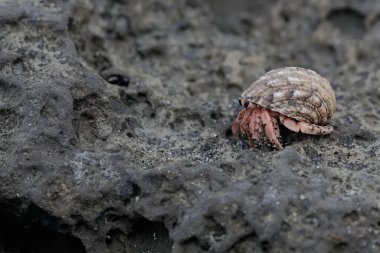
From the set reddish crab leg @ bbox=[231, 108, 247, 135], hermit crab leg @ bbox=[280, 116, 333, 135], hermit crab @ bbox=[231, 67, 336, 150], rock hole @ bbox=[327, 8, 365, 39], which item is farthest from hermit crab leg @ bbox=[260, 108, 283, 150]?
rock hole @ bbox=[327, 8, 365, 39]

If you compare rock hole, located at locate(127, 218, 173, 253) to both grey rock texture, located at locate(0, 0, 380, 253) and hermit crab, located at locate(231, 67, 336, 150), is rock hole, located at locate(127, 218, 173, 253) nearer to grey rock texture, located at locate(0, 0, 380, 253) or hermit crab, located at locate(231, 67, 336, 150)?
grey rock texture, located at locate(0, 0, 380, 253)

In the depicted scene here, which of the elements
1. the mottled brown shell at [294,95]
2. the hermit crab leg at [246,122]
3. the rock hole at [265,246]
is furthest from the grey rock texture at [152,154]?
the mottled brown shell at [294,95]

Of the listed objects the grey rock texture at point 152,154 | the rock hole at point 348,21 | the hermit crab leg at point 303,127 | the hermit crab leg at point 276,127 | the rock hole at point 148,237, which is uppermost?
the rock hole at point 348,21

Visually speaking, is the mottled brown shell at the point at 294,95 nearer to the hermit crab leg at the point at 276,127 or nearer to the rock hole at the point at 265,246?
the hermit crab leg at the point at 276,127

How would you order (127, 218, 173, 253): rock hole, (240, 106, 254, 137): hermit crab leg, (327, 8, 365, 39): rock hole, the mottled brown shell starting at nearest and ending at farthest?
(127, 218, 173, 253): rock hole, the mottled brown shell, (240, 106, 254, 137): hermit crab leg, (327, 8, 365, 39): rock hole

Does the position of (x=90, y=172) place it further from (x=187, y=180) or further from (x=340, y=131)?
(x=340, y=131)

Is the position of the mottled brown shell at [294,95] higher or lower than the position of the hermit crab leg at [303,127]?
higher

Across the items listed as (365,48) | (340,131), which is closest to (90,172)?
(340,131)

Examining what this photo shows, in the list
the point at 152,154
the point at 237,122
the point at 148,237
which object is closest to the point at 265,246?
the point at 148,237
